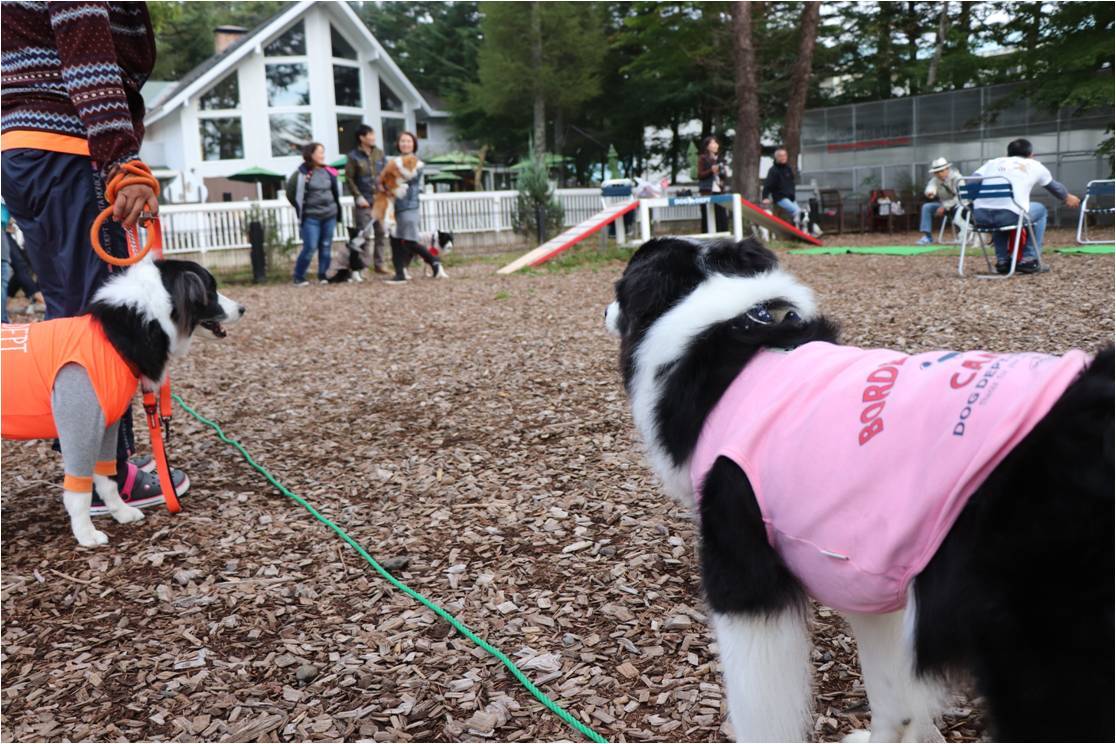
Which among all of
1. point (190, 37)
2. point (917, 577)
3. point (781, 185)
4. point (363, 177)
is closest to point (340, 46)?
point (190, 37)

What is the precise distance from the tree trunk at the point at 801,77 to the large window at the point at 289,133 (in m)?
19.3

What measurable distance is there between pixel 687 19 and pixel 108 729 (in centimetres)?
3026

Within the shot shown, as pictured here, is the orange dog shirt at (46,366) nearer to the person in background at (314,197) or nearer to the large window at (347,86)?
the person in background at (314,197)

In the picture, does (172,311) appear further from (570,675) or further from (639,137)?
(639,137)

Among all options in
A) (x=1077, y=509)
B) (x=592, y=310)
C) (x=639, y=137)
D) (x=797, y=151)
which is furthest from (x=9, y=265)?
(x=639, y=137)

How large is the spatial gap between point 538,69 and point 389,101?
6864 millimetres

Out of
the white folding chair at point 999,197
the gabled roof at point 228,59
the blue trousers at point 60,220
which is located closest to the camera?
the blue trousers at point 60,220

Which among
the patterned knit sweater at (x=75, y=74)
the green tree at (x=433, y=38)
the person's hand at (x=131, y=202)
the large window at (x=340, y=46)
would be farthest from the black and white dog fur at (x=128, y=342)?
the green tree at (x=433, y=38)

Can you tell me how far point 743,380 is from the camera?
1.83 meters

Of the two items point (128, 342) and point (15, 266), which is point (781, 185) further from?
point (128, 342)

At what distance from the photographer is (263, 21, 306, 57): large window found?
3161 centimetres

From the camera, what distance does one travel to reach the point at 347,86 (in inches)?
1318

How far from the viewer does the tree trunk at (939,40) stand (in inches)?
1033

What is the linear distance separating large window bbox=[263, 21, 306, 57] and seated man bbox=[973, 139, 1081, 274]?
92.2ft
